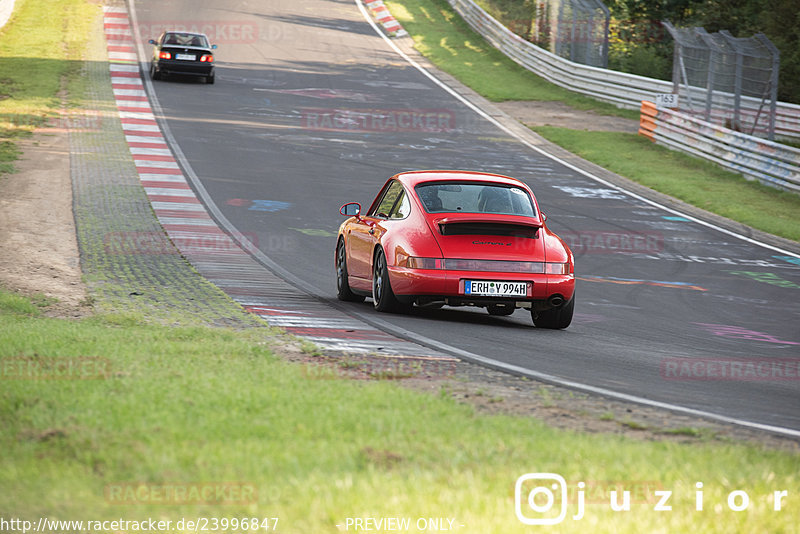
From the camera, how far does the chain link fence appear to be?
2542 centimetres

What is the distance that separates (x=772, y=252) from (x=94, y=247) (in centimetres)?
1177

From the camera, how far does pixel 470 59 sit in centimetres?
4328

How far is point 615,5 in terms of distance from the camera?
45562mm

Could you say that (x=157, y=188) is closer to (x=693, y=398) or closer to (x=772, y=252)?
(x=772, y=252)

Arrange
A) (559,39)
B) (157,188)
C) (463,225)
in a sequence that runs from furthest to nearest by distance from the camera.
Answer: (559,39)
(157,188)
(463,225)

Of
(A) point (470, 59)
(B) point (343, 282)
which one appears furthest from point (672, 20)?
(B) point (343, 282)

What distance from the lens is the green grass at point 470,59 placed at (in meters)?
37.0

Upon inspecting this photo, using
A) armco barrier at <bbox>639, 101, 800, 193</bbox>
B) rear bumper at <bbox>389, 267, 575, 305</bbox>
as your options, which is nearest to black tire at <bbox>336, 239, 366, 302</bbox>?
rear bumper at <bbox>389, 267, 575, 305</bbox>

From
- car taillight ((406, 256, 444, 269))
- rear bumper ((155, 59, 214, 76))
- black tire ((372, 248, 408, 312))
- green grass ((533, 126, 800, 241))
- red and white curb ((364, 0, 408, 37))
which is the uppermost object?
red and white curb ((364, 0, 408, 37))

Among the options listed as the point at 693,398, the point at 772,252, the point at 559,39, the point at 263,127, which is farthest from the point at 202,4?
the point at 693,398

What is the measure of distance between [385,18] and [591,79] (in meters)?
16.8

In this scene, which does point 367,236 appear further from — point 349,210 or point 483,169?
point 483,169

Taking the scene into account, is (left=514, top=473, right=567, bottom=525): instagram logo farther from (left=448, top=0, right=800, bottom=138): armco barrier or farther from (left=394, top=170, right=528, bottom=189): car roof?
(left=448, top=0, right=800, bottom=138): armco barrier

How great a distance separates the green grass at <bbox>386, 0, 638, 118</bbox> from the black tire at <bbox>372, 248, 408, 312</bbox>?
25716 millimetres
